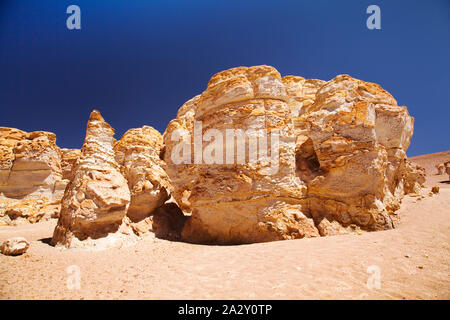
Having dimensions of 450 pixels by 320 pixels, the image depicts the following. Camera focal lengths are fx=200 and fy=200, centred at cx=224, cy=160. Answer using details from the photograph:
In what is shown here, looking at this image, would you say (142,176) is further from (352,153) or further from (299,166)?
(352,153)

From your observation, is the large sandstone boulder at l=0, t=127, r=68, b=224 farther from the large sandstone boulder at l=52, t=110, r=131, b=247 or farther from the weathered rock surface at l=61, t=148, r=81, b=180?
the large sandstone boulder at l=52, t=110, r=131, b=247

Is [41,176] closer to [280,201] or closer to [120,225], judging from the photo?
[120,225]

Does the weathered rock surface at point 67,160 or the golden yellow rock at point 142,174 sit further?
the weathered rock surface at point 67,160

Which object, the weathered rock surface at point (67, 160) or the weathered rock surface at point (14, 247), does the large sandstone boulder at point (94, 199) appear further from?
the weathered rock surface at point (67, 160)

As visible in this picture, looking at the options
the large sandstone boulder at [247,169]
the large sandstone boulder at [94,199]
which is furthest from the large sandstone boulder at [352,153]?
the large sandstone boulder at [94,199]

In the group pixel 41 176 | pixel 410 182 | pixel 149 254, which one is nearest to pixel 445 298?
pixel 149 254

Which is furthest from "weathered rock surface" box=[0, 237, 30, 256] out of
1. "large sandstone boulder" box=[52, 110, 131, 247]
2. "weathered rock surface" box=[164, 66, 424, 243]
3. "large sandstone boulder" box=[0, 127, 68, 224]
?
"large sandstone boulder" box=[0, 127, 68, 224]
